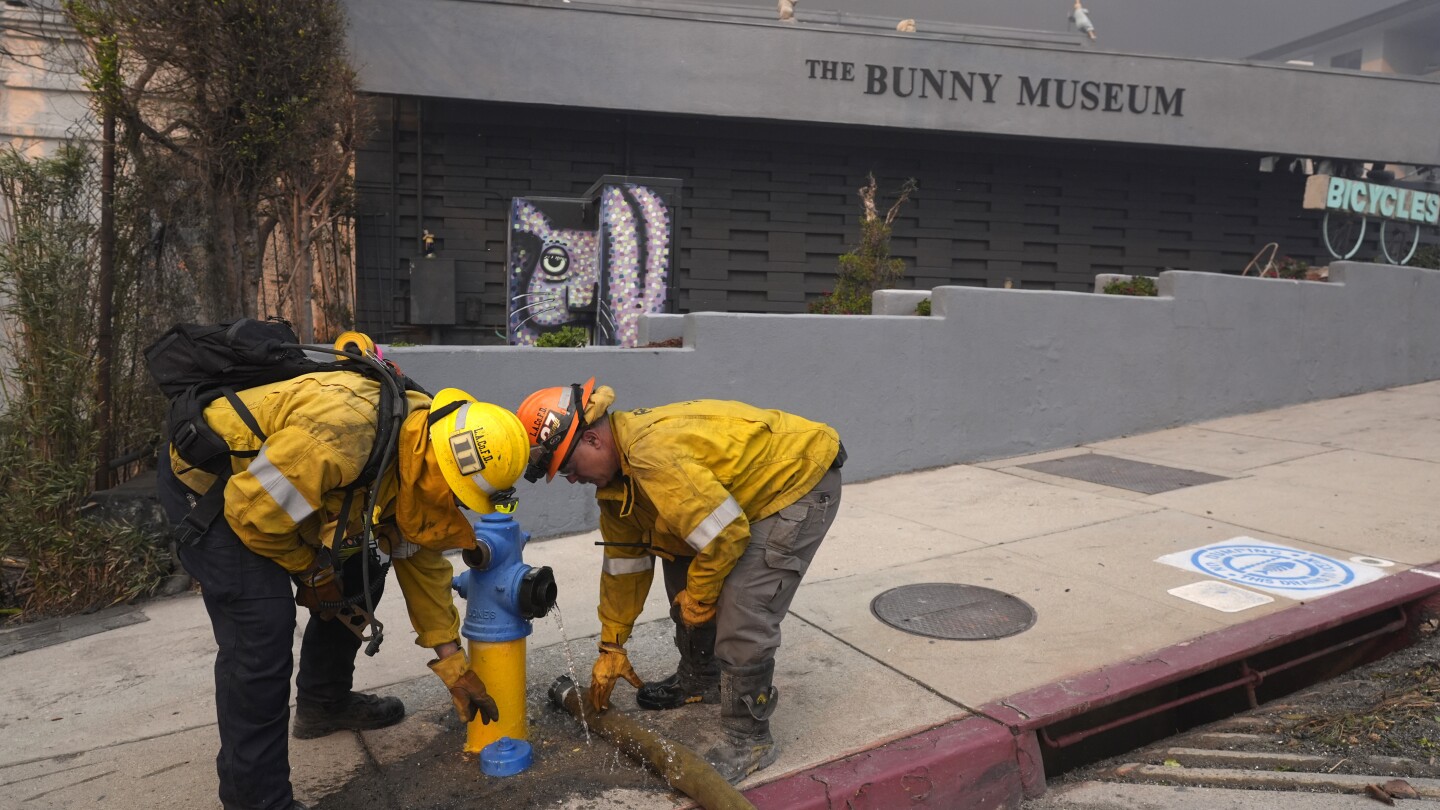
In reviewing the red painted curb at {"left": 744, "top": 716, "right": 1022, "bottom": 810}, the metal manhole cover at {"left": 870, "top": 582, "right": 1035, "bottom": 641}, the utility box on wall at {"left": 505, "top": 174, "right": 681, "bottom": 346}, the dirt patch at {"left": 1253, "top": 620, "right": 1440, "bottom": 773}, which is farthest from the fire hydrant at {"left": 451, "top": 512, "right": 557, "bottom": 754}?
Answer: the utility box on wall at {"left": 505, "top": 174, "right": 681, "bottom": 346}

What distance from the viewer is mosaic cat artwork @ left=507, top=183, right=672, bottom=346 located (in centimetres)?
930

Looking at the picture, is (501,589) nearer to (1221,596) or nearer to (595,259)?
(1221,596)

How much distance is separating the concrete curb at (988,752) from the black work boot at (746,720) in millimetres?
114

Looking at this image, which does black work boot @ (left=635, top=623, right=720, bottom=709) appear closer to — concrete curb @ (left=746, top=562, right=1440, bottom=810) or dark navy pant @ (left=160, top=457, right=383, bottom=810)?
concrete curb @ (left=746, top=562, right=1440, bottom=810)

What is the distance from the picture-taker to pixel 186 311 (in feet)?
20.7

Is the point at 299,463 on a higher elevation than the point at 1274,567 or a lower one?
higher

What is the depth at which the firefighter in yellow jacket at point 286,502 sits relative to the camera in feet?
9.12

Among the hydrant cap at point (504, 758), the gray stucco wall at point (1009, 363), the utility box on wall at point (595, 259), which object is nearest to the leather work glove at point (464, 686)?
the hydrant cap at point (504, 758)

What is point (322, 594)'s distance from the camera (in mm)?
3426

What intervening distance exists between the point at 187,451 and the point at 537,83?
760 centimetres

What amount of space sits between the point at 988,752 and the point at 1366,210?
10716 millimetres

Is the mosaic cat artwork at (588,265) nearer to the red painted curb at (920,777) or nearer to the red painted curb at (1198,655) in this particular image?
the red painted curb at (1198,655)

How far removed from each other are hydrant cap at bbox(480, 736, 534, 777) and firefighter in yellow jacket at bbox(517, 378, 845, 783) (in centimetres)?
30

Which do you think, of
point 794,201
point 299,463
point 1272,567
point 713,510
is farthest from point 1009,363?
point 299,463
